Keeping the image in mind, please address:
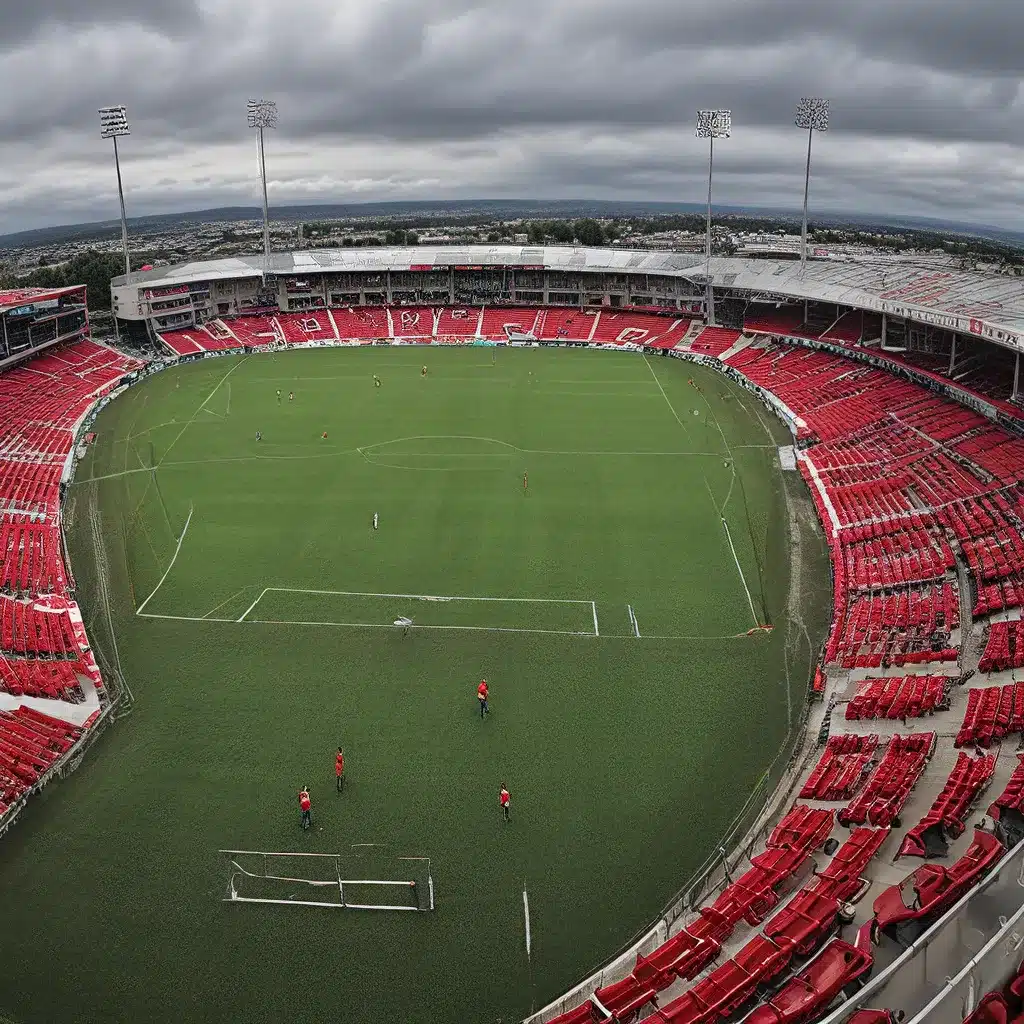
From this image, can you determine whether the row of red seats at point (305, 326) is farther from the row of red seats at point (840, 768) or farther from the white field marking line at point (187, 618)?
the row of red seats at point (840, 768)

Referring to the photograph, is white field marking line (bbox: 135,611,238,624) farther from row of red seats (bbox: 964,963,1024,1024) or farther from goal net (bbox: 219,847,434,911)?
row of red seats (bbox: 964,963,1024,1024)

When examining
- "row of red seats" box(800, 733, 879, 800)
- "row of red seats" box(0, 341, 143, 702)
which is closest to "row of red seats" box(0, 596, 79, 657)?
"row of red seats" box(0, 341, 143, 702)

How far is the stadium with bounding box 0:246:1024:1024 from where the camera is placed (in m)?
14.3

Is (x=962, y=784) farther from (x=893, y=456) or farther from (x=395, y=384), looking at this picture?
(x=395, y=384)

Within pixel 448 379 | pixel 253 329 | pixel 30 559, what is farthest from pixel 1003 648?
pixel 253 329

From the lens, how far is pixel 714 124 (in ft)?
216

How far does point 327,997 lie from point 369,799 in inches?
196

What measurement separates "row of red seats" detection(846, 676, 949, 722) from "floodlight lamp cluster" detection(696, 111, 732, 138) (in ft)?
176

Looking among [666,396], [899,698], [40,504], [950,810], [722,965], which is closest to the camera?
[722,965]

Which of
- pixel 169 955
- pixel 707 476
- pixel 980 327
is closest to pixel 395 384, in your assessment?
pixel 707 476

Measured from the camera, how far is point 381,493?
128 ft

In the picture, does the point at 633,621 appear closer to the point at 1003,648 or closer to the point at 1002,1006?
the point at 1003,648

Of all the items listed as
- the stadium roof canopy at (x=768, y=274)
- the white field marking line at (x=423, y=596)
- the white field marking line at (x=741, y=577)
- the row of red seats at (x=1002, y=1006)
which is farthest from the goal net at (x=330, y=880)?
the stadium roof canopy at (x=768, y=274)

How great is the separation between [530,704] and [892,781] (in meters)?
8.40
